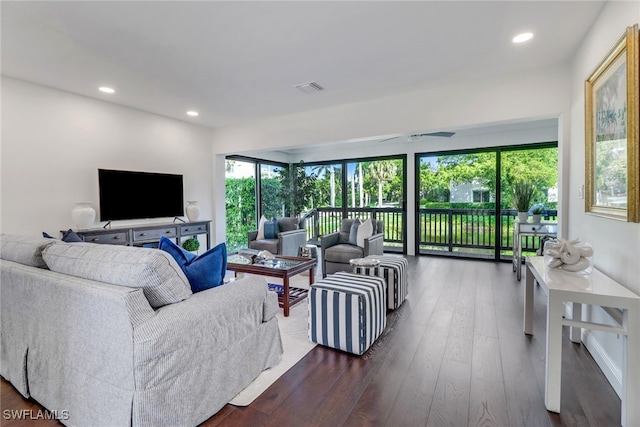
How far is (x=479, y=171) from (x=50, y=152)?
6.48 m

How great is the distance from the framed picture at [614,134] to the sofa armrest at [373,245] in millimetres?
2401

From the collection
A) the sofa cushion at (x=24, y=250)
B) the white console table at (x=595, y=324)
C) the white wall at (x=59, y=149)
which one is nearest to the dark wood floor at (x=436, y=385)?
the white console table at (x=595, y=324)

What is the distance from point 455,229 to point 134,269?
5686mm

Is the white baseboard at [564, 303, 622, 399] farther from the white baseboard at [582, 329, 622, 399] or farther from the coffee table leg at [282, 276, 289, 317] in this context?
the coffee table leg at [282, 276, 289, 317]

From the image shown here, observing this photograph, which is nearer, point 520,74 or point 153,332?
point 153,332

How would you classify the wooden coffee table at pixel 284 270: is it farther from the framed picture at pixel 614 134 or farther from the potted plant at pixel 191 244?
the framed picture at pixel 614 134

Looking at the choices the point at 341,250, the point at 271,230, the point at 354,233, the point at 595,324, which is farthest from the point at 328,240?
the point at 595,324

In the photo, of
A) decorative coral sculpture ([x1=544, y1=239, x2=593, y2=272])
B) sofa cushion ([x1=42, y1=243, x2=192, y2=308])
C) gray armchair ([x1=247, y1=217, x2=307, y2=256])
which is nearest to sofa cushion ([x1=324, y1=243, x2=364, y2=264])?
gray armchair ([x1=247, y1=217, x2=307, y2=256])

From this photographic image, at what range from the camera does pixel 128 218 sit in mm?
4129

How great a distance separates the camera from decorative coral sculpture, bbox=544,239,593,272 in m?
1.95

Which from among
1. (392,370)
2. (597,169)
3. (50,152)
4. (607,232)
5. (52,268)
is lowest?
(392,370)

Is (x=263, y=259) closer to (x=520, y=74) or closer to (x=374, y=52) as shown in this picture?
(x=374, y=52)

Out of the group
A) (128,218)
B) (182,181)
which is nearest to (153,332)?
(128,218)

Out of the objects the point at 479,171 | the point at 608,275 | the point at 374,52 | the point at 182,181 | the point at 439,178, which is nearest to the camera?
the point at 608,275
